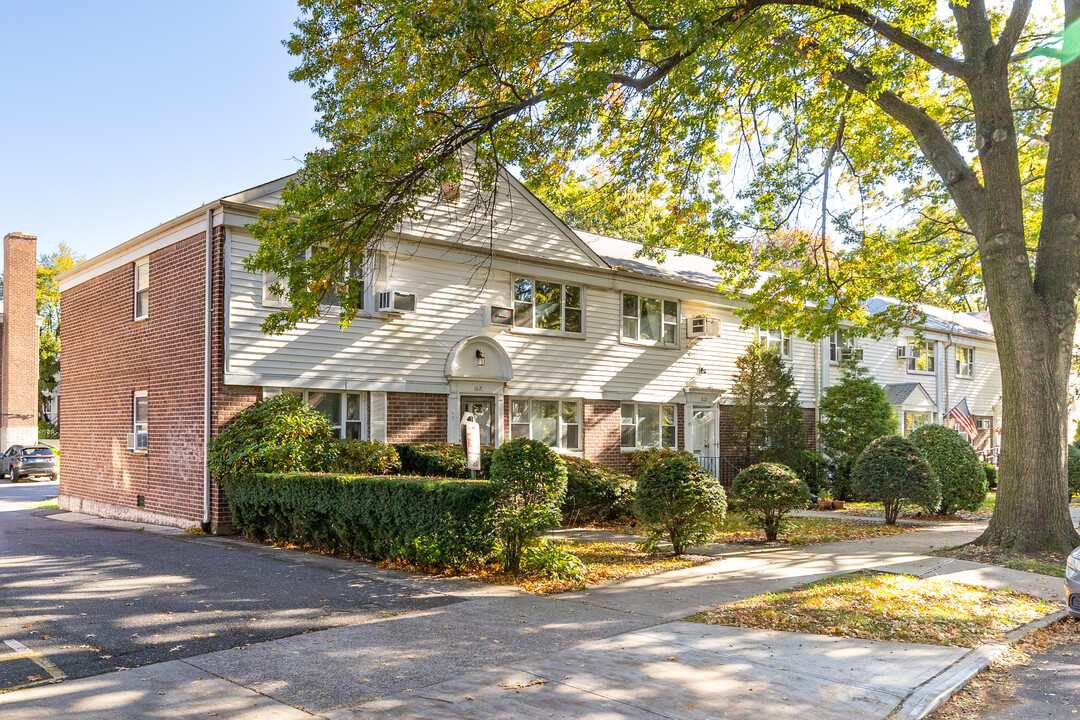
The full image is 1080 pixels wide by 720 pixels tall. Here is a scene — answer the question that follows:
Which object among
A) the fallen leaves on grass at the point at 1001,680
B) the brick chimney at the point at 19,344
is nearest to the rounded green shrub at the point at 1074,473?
the fallen leaves on grass at the point at 1001,680

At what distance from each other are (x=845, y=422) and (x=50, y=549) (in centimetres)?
2093

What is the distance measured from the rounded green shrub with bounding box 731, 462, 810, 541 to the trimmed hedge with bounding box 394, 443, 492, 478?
4.66 meters

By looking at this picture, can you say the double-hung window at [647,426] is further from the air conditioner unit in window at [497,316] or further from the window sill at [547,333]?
the air conditioner unit in window at [497,316]

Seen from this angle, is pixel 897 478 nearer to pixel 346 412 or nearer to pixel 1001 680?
pixel 1001 680

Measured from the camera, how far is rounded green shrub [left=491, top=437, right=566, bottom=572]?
33.8ft

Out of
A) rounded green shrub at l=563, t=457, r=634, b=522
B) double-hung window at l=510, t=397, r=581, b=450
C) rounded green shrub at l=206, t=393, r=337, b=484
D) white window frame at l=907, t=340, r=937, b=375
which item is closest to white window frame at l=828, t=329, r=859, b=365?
white window frame at l=907, t=340, r=937, b=375

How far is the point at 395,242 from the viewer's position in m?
16.5

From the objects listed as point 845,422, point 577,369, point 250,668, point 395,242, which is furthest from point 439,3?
point 845,422

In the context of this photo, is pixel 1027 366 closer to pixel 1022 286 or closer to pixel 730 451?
pixel 1022 286

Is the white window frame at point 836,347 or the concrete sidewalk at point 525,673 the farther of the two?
the white window frame at point 836,347

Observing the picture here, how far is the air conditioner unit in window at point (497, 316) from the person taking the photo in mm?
18062

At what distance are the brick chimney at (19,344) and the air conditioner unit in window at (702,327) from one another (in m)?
31.0

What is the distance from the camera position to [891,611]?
870cm

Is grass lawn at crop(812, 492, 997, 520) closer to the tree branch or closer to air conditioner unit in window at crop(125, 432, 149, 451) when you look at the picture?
the tree branch
